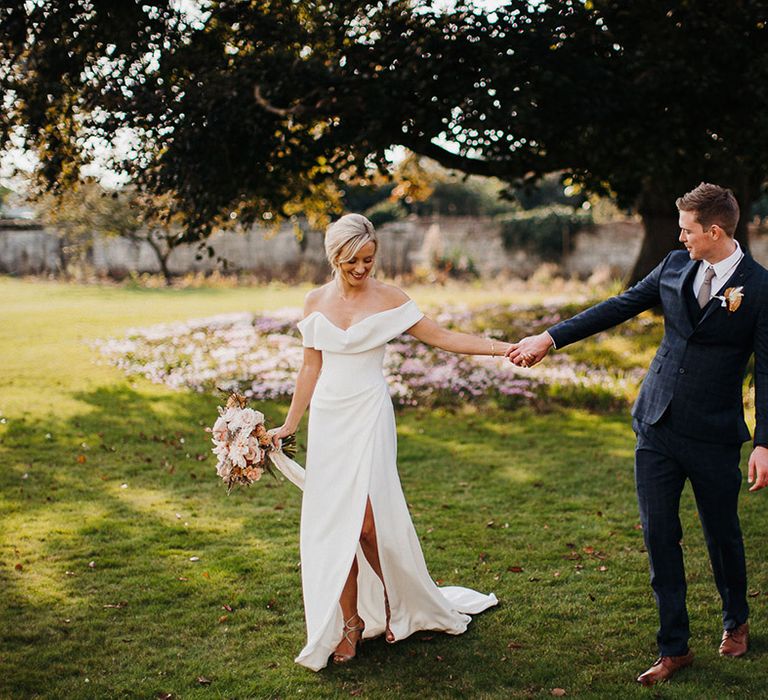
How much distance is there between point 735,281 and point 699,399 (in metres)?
0.59

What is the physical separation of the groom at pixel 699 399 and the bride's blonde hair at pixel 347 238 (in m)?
1.45

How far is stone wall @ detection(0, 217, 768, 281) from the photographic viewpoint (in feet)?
92.6

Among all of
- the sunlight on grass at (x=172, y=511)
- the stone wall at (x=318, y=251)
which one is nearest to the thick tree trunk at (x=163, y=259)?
the stone wall at (x=318, y=251)

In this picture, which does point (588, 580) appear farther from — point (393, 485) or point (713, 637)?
point (393, 485)

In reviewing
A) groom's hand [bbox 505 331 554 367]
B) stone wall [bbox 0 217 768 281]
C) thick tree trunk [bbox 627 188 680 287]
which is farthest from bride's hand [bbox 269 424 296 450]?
stone wall [bbox 0 217 768 281]

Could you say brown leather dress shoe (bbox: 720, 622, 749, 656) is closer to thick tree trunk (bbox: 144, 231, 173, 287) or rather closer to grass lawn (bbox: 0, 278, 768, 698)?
grass lawn (bbox: 0, 278, 768, 698)

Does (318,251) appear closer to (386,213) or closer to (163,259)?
(163,259)

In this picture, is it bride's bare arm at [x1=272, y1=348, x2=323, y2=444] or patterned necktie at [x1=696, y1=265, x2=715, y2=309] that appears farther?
bride's bare arm at [x1=272, y1=348, x2=323, y2=444]

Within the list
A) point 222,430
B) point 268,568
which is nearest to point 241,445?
point 222,430

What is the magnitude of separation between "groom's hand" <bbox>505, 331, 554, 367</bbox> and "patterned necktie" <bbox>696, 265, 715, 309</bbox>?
93 cm

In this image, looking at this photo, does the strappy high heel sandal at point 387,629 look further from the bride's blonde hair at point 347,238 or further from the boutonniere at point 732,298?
the boutonniere at point 732,298

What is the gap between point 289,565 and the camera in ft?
20.1

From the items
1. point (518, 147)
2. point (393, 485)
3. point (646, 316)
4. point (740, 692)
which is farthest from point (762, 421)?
point (646, 316)

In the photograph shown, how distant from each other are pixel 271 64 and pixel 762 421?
8011 millimetres
